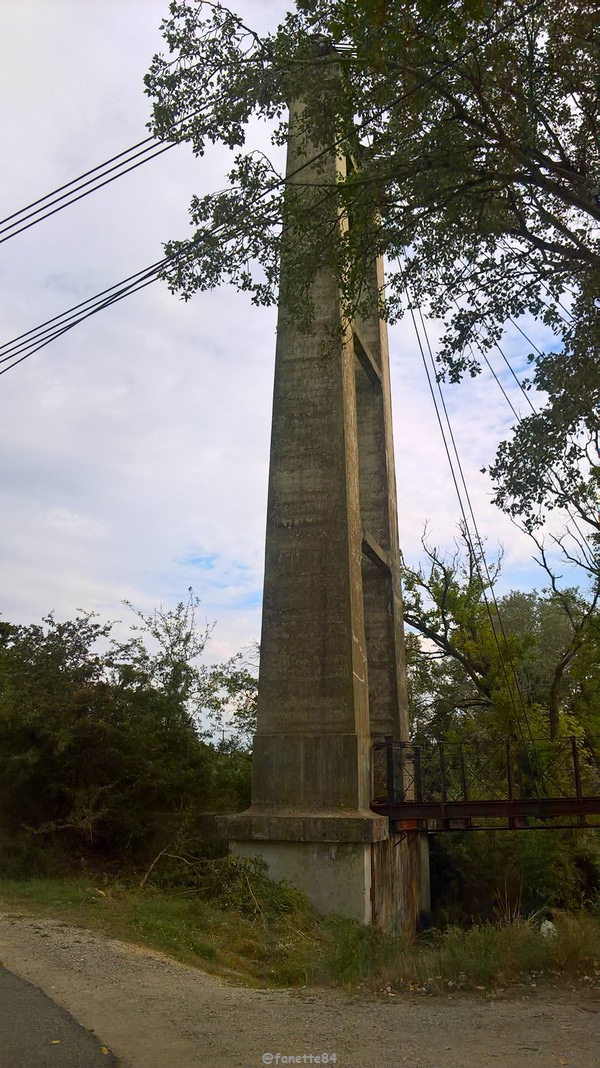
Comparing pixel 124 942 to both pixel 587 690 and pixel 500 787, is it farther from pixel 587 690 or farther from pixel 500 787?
pixel 587 690

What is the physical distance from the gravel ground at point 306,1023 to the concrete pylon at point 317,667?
6.66 metres

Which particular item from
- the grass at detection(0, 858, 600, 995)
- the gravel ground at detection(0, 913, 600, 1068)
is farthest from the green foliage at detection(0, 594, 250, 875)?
the gravel ground at detection(0, 913, 600, 1068)

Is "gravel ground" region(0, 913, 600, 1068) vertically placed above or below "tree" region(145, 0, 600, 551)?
below

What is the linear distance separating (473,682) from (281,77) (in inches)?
937

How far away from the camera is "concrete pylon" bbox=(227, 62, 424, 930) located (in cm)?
1493

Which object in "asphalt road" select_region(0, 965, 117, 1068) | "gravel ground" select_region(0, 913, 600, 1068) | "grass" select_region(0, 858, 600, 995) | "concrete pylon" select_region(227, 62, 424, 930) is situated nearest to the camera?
"asphalt road" select_region(0, 965, 117, 1068)

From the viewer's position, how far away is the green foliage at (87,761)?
49.5ft

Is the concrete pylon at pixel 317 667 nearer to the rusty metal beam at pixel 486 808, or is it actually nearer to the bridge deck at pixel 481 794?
the rusty metal beam at pixel 486 808

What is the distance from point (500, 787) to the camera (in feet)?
84.0

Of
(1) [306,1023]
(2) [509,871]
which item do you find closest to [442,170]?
(1) [306,1023]

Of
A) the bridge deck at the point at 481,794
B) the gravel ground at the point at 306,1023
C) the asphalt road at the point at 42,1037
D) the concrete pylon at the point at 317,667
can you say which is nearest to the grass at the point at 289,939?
the gravel ground at the point at 306,1023

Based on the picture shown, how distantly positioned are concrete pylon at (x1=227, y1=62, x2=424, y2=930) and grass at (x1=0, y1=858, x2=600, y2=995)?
2.78 feet

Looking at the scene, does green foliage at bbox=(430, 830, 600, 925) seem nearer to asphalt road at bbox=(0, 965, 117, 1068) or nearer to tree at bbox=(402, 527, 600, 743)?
tree at bbox=(402, 527, 600, 743)

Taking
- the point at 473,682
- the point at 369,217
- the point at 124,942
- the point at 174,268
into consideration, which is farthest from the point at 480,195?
the point at 473,682
